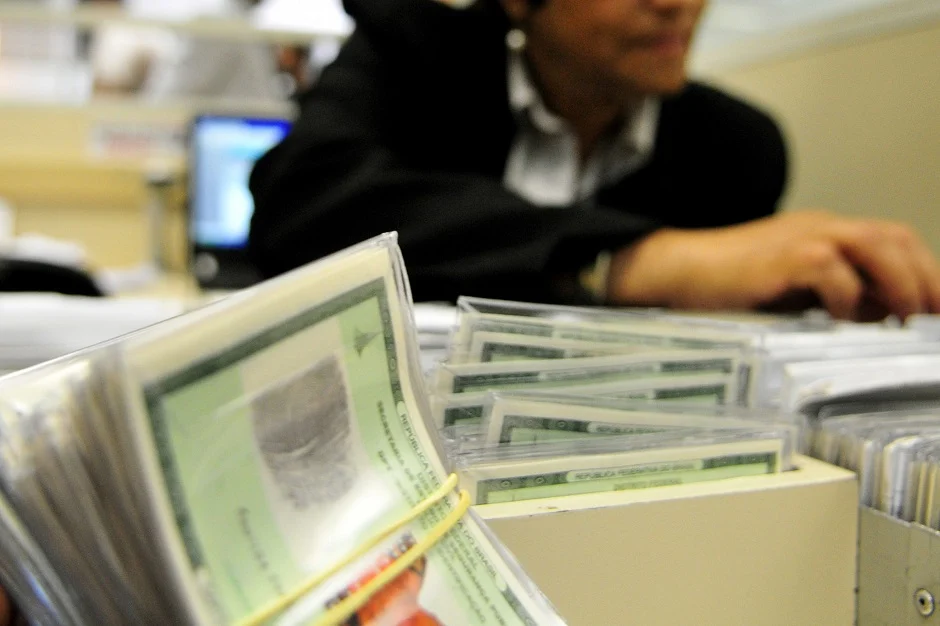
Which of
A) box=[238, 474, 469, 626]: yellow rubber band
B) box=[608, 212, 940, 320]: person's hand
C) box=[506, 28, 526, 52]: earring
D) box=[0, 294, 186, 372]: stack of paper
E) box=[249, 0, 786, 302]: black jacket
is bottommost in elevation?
box=[238, 474, 469, 626]: yellow rubber band

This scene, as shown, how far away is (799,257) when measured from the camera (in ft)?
1.64

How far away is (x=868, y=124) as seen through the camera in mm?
1005

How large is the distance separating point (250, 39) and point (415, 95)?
3.86ft

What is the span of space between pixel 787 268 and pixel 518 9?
511 millimetres

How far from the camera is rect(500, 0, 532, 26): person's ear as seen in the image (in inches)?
32.5

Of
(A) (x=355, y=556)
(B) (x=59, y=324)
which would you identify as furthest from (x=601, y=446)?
(B) (x=59, y=324)

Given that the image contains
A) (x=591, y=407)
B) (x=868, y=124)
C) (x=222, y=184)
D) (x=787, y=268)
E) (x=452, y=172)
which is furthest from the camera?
(x=222, y=184)

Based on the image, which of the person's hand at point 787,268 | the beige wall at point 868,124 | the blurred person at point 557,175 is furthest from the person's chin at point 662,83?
the beige wall at point 868,124

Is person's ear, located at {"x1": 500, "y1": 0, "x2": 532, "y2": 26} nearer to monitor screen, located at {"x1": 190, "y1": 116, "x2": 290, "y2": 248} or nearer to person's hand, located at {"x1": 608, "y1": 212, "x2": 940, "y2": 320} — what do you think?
person's hand, located at {"x1": 608, "y1": 212, "x2": 940, "y2": 320}

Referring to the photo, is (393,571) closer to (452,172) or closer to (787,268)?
(787,268)

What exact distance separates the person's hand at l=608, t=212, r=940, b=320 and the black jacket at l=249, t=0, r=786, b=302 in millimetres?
36

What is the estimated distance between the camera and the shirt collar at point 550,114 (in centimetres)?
91

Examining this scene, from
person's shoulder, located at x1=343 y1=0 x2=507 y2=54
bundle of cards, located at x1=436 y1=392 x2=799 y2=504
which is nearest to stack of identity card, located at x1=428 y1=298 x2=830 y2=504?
bundle of cards, located at x1=436 y1=392 x2=799 y2=504

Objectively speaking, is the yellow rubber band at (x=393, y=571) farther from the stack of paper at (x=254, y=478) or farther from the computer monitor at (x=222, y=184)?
the computer monitor at (x=222, y=184)
